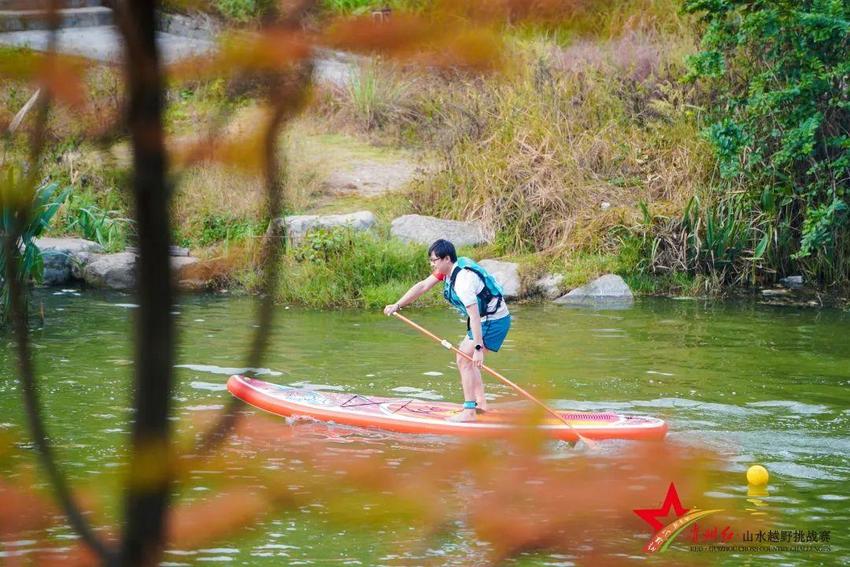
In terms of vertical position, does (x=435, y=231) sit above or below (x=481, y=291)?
below

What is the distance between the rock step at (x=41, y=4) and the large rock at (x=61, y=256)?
49.8 feet

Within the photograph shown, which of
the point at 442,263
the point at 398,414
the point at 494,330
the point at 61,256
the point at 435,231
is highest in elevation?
the point at 442,263

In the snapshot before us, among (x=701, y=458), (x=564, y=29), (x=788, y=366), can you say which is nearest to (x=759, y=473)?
(x=788, y=366)

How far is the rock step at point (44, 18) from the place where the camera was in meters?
1.17

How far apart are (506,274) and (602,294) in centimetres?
125

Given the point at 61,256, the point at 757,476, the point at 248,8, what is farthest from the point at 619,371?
the point at 248,8

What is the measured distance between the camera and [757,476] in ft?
25.6

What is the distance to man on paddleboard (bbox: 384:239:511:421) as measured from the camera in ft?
29.3

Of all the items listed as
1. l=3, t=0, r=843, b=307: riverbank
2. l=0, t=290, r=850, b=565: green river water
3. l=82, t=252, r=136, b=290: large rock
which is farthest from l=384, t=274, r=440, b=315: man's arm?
l=82, t=252, r=136, b=290: large rock

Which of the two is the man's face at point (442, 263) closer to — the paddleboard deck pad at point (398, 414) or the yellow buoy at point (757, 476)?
the paddleboard deck pad at point (398, 414)

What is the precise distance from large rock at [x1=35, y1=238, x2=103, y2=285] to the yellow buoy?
34.7ft

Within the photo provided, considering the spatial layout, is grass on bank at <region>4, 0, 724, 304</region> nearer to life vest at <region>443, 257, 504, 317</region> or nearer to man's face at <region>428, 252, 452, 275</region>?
life vest at <region>443, 257, 504, 317</region>

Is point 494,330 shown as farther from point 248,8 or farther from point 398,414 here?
point 248,8

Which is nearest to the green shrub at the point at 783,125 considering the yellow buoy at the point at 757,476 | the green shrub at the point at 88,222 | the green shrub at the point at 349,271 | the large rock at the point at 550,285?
the large rock at the point at 550,285
